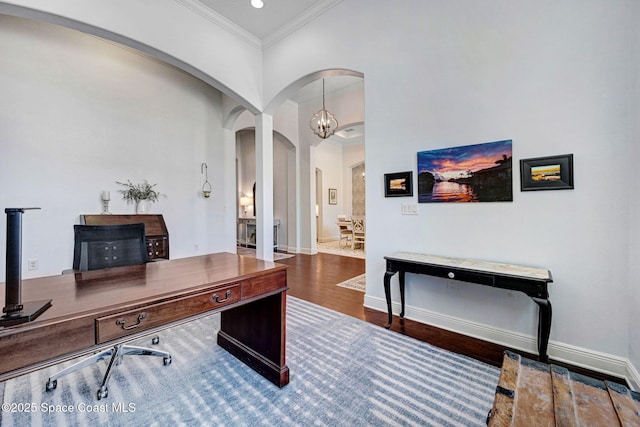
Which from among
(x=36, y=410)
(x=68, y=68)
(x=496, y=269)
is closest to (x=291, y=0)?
(x=68, y=68)

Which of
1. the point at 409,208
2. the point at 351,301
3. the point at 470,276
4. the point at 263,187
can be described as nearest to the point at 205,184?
the point at 263,187

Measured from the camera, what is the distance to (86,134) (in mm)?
4070

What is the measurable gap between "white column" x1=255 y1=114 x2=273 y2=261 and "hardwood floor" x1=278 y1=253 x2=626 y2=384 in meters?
0.79

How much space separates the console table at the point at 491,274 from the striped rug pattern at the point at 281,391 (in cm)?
52

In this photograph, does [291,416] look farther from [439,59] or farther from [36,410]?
[439,59]

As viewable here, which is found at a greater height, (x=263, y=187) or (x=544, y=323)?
(x=263, y=187)

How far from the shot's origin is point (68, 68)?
3.90 m

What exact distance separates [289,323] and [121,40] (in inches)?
144

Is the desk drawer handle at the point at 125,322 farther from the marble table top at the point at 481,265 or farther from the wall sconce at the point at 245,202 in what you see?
the wall sconce at the point at 245,202

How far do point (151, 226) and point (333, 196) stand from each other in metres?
6.38

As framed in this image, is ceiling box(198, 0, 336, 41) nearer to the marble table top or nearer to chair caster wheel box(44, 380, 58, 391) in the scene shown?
the marble table top

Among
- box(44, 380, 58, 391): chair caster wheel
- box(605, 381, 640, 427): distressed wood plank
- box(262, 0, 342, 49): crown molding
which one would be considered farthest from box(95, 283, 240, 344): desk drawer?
box(262, 0, 342, 49): crown molding

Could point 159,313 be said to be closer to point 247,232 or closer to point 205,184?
point 205,184

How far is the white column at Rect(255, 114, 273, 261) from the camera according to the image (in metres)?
4.40
